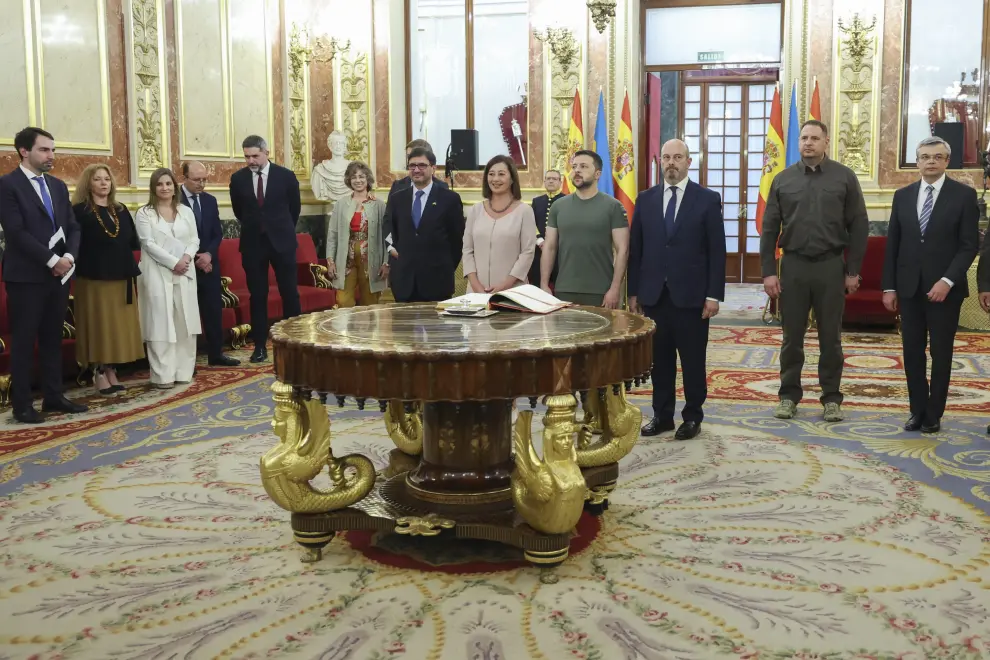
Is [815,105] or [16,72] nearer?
[16,72]

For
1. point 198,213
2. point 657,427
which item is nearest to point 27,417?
point 198,213

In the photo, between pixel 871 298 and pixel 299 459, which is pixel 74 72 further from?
pixel 871 298

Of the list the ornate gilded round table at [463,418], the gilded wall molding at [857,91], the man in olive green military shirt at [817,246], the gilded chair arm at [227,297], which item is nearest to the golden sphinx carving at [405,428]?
the ornate gilded round table at [463,418]

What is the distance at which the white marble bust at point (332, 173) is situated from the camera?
432 inches

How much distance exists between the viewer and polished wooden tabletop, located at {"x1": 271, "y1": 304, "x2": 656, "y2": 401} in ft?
9.87

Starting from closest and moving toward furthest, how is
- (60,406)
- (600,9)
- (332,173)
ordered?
1. (60,406)
2. (600,9)
3. (332,173)

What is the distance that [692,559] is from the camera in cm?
334

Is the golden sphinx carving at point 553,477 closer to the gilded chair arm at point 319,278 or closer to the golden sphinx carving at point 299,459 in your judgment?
the golden sphinx carving at point 299,459

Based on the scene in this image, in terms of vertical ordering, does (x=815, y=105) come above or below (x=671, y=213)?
above

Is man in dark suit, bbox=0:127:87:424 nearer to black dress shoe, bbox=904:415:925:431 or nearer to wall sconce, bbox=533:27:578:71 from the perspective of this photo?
black dress shoe, bbox=904:415:925:431

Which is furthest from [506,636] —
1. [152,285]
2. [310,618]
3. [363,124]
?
[363,124]

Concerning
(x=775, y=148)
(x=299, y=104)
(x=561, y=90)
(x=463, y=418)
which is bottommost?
(x=463, y=418)

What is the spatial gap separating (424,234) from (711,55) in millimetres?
7348

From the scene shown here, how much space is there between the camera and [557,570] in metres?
3.24
